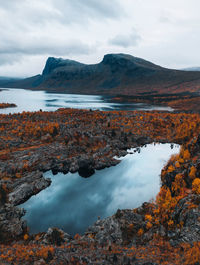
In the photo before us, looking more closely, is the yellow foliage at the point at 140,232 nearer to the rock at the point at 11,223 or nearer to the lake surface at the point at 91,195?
the lake surface at the point at 91,195

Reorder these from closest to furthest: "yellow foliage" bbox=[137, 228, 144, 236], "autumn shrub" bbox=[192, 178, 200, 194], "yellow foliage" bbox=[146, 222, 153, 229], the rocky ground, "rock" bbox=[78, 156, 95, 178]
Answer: the rocky ground < "yellow foliage" bbox=[137, 228, 144, 236] < "yellow foliage" bbox=[146, 222, 153, 229] < "autumn shrub" bbox=[192, 178, 200, 194] < "rock" bbox=[78, 156, 95, 178]

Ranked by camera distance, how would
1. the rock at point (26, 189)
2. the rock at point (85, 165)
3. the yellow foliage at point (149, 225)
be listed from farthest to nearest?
the rock at point (85, 165) → the rock at point (26, 189) → the yellow foliage at point (149, 225)

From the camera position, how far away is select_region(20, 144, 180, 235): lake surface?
4650 cm

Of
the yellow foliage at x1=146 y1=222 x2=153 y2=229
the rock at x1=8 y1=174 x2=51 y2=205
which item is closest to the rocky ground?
the rock at x1=8 y1=174 x2=51 y2=205

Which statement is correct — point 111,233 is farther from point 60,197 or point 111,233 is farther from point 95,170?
point 95,170

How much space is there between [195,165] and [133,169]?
3344 centimetres

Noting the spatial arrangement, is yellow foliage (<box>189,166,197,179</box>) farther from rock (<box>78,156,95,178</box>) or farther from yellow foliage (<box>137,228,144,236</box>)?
rock (<box>78,156,95,178</box>)

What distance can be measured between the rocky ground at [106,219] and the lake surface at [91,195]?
3643 mm

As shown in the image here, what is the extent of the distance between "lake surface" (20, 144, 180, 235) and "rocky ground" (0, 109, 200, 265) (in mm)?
3643

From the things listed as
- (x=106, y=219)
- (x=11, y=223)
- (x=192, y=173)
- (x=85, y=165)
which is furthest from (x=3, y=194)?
(x=192, y=173)

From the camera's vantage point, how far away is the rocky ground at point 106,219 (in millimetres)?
27594

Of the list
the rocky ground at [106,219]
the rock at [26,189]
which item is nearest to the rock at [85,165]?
the rocky ground at [106,219]

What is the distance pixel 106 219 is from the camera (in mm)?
41031

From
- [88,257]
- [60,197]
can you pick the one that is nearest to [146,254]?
[88,257]
